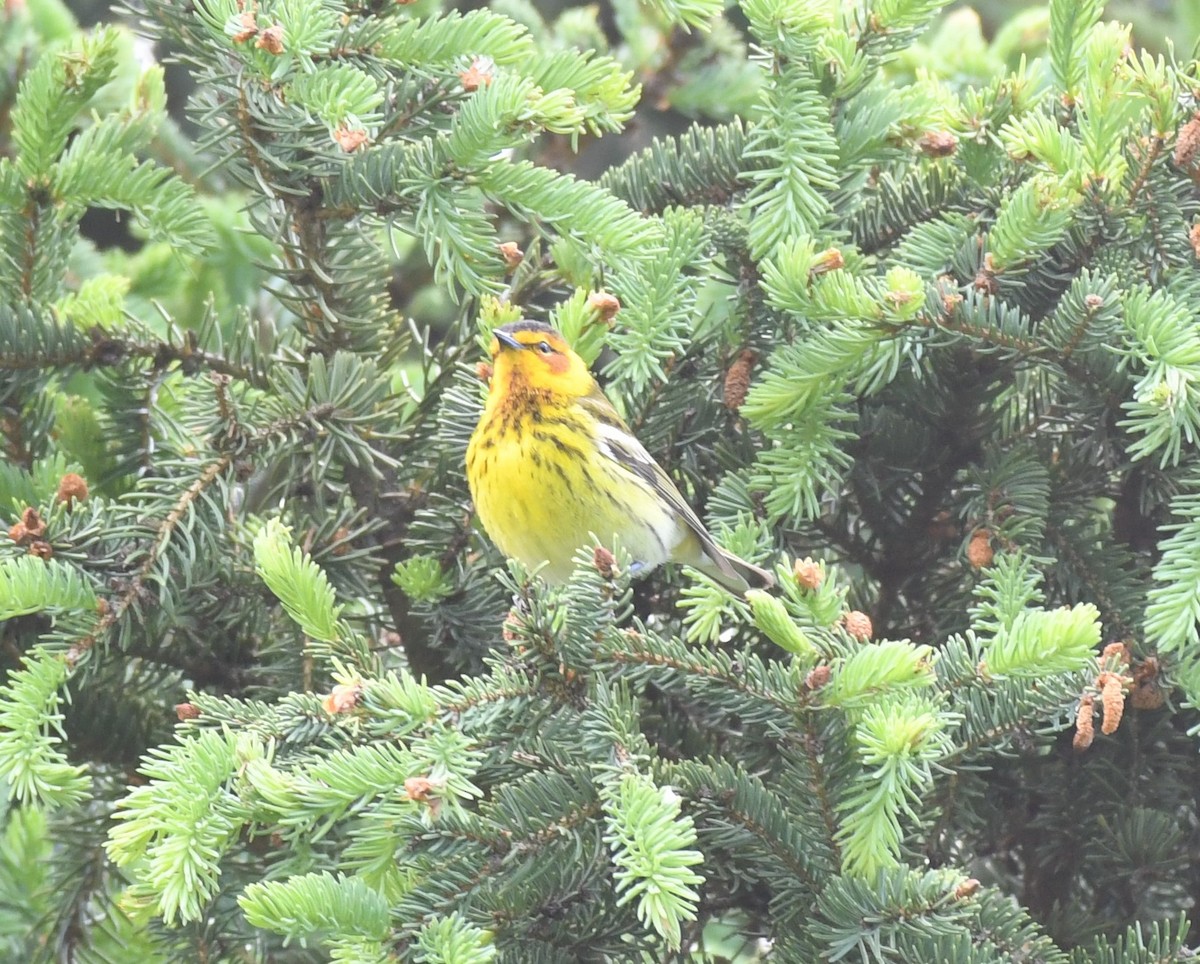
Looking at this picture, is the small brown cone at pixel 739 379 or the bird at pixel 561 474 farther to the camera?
the bird at pixel 561 474

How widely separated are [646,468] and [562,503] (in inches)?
22.6

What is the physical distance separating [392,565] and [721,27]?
196cm

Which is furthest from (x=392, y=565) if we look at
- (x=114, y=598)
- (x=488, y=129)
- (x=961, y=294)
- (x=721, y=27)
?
(x=721, y=27)

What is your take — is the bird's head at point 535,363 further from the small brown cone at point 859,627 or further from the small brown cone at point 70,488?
the small brown cone at point 859,627

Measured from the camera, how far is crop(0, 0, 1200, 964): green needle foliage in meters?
1.78

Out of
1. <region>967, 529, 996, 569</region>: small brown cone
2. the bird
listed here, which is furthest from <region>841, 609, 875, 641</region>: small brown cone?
the bird

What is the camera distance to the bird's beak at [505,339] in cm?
258

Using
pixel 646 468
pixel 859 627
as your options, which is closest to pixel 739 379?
pixel 646 468

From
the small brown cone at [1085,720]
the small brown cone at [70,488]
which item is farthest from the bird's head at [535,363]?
the small brown cone at [1085,720]

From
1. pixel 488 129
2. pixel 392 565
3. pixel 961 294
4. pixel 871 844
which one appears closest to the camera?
pixel 871 844

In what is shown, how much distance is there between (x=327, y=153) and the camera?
225cm

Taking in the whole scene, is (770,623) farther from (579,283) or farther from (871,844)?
(579,283)

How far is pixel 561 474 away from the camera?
3.28 m

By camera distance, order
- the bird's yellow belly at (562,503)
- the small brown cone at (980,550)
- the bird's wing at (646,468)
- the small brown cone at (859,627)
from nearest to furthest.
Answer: the small brown cone at (859,627) → the small brown cone at (980,550) → the bird's wing at (646,468) → the bird's yellow belly at (562,503)
